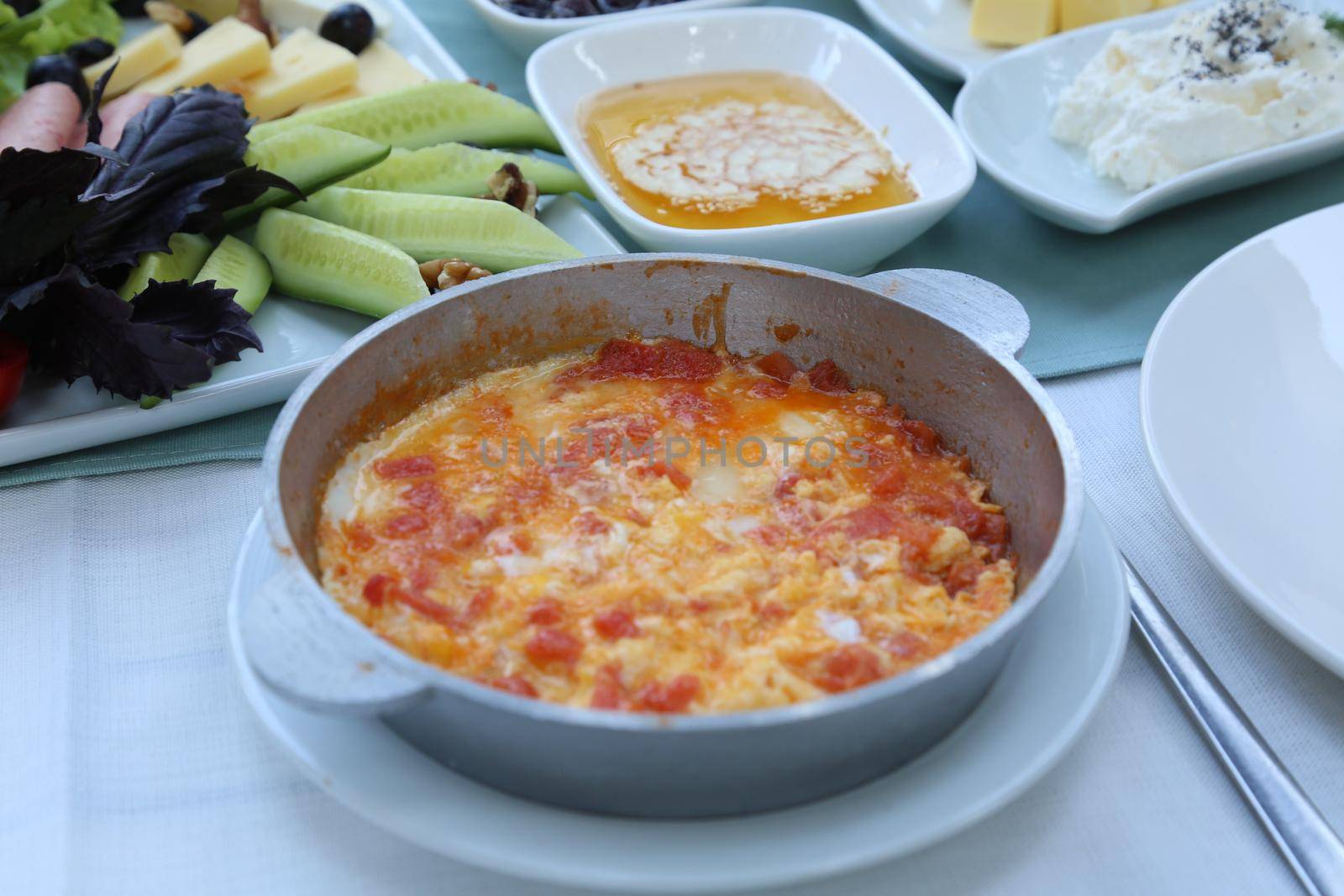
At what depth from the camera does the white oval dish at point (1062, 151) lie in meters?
2.96

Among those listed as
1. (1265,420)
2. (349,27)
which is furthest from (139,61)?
(1265,420)

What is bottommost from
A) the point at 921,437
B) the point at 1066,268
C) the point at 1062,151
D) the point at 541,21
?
the point at 1066,268

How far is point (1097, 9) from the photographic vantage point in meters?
3.72

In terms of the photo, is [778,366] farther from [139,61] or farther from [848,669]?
[139,61]

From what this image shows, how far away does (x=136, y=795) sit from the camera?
5.79 feet

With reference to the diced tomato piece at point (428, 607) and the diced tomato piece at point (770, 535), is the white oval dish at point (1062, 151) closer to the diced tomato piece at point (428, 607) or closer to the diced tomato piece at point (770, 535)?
the diced tomato piece at point (770, 535)

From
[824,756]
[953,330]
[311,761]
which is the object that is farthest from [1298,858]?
[311,761]

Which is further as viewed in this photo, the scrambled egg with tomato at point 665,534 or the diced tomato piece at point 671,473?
the diced tomato piece at point 671,473

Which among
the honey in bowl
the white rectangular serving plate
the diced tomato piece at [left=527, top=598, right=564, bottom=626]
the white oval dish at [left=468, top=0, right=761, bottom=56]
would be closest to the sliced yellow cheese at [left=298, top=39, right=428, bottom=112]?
the white oval dish at [left=468, top=0, right=761, bottom=56]

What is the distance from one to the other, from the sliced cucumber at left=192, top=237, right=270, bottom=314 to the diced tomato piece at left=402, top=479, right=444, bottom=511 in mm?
850

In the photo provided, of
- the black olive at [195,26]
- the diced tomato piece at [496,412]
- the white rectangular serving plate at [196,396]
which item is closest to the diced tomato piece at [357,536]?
the diced tomato piece at [496,412]

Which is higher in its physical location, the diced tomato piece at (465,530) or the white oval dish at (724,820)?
the diced tomato piece at (465,530)

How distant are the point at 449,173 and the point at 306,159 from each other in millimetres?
355

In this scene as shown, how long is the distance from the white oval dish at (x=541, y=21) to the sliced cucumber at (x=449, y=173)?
0.83 metres
